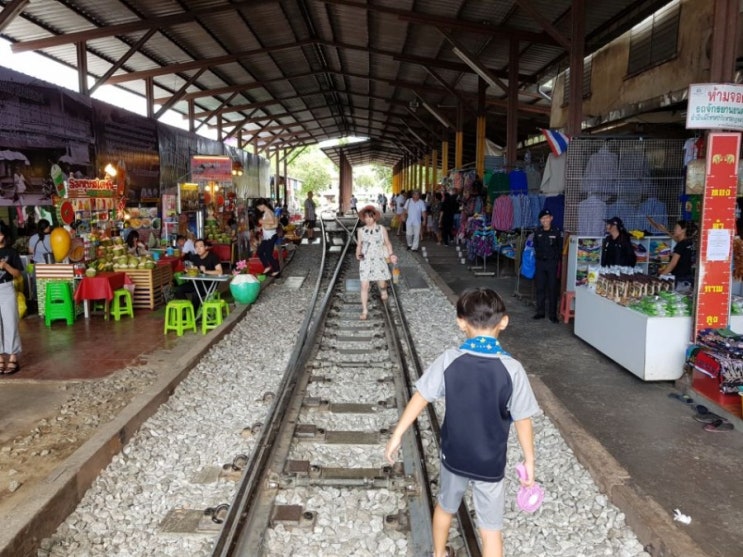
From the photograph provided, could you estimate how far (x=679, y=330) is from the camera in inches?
239

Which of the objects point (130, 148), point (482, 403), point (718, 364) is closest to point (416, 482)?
point (482, 403)

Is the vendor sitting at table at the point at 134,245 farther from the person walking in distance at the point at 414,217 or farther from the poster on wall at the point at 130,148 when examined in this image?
the person walking in distance at the point at 414,217

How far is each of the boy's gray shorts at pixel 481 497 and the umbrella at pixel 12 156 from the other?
8.95 metres

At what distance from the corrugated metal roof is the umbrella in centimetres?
323

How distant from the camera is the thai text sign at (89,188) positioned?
935 cm

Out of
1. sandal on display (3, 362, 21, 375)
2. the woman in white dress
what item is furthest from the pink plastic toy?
the woman in white dress

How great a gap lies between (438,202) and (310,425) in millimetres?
17224

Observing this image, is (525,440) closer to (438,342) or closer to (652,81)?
(438,342)

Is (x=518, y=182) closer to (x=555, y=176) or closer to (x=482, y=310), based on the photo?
(x=555, y=176)

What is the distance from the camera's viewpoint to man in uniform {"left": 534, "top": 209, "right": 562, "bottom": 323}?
28.6 ft

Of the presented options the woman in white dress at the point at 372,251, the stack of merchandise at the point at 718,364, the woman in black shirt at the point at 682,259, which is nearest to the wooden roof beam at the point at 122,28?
the woman in white dress at the point at 372,251

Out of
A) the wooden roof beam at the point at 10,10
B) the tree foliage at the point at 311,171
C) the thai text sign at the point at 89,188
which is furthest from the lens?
the tree foliage at the point at 311,171

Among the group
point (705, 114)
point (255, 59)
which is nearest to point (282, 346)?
point (705, 114)

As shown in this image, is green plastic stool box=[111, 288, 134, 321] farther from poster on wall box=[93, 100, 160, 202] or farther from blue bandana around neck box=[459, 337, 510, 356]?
blue bandana around neck box=[459, 337, 510, 356]
